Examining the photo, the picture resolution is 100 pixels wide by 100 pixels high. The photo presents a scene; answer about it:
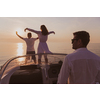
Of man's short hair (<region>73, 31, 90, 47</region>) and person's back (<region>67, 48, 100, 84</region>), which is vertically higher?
man's short hair (<region>73, 31, 90, 47</region>)

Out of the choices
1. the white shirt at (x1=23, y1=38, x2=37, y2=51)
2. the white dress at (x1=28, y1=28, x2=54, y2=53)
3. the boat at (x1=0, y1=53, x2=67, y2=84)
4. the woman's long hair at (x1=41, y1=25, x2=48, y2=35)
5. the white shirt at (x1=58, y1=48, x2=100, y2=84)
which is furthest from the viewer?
the white shirt at (x1=23, y1=38, x2=37, y2=51)

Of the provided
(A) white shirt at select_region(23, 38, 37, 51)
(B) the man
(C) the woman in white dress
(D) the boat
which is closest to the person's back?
(B) the man

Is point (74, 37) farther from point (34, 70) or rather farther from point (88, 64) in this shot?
point (34, 70)

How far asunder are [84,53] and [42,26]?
2.22 metres

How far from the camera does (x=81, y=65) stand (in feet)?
3.12

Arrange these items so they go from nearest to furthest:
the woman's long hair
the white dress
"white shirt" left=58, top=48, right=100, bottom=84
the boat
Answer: "white shirt" left=58, top=48, right=100, bottom=84, the boat, the woman's long hair, the white dress

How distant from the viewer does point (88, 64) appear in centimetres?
96

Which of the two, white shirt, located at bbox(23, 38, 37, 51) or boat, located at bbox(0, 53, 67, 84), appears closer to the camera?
boat, located at bbox(0, 53, 67, 84)

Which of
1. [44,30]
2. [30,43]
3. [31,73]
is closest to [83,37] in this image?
[31,73]

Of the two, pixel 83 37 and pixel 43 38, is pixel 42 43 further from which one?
pixel 83 37

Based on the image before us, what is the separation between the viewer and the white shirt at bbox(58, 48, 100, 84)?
93cm

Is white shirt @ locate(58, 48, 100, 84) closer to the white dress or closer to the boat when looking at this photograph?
the boat

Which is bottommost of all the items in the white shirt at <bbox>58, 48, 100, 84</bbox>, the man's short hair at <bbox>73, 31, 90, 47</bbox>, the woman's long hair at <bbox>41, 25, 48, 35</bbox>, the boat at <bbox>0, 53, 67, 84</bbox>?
the boat at <bbox>0, 53, 67, 84</bbox>

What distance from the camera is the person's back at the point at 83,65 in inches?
36.8
